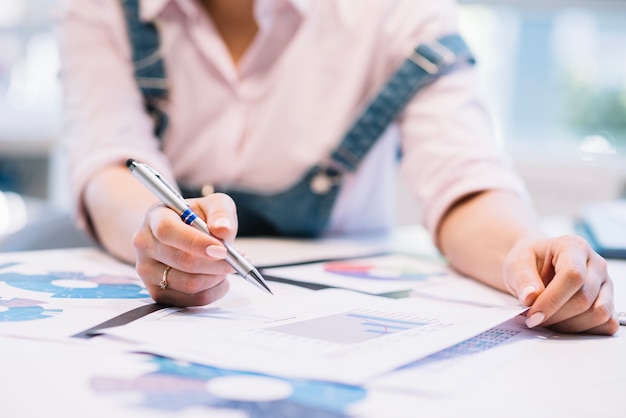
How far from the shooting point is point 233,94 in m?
1.00

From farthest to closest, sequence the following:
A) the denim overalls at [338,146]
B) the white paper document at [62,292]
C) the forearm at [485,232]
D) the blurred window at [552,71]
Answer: the blurred window at [552,71] < the denim overalls at [338,146] < the forearm at [485,232] < the white paper document at [62,292]

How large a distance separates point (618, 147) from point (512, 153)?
1.23 ft

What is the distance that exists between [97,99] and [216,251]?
1.56 ft

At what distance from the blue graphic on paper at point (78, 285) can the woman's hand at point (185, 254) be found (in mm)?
41

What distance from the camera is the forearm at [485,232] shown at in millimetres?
695

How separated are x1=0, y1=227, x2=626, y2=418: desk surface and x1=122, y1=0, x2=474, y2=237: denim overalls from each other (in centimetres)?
49

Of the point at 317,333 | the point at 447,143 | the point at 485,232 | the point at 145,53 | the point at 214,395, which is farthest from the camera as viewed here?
the point at 145,53

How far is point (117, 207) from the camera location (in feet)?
2.59

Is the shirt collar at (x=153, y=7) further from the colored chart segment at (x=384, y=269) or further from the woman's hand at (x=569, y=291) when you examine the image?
the woman's hand at (x=569, y=291)

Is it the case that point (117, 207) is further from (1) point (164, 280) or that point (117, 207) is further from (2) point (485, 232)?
(2) point (485, 232)

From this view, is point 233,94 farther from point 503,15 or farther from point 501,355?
point 503,15

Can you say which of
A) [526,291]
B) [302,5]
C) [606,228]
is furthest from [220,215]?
[606,228]

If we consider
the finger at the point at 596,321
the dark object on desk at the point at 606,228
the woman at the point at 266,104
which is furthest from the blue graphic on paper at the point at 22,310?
the dark object on desk at the point at 606,228

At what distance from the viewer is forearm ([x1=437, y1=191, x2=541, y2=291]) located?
27.4 inches
